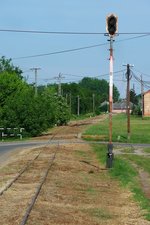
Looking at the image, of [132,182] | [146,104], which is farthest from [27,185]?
[146,104]

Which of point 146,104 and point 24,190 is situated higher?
point 146,104

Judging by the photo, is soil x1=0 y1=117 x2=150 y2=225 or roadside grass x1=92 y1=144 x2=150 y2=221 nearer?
soil x1=0 y1=117 x2=150 y2=225

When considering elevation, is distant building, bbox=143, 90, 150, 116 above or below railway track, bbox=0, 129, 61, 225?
above

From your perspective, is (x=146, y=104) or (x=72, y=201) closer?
(x=72, y=201)

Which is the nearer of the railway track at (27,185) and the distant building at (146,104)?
the railway track at (27,185)

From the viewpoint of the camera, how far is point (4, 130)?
5984cm

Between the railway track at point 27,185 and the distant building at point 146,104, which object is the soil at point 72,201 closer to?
the railway track at point 27,185

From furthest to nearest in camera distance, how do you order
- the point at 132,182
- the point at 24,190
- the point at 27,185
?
the point at 132,182, the point at 27,185, the point at 24,190

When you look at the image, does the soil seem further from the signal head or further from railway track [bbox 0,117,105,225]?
the signal head

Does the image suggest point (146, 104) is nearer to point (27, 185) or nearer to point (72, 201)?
point (27, 185)

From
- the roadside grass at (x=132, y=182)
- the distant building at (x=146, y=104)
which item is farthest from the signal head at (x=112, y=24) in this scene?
the distant building at (x=146, y=104)

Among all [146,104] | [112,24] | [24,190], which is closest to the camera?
[24,190]

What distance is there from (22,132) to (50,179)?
40.0 meters

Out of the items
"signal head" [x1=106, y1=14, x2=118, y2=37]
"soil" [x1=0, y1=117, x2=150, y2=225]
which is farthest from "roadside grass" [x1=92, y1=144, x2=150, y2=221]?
"signal head" [x1=106, y1=14, x2=118, y2=37]
